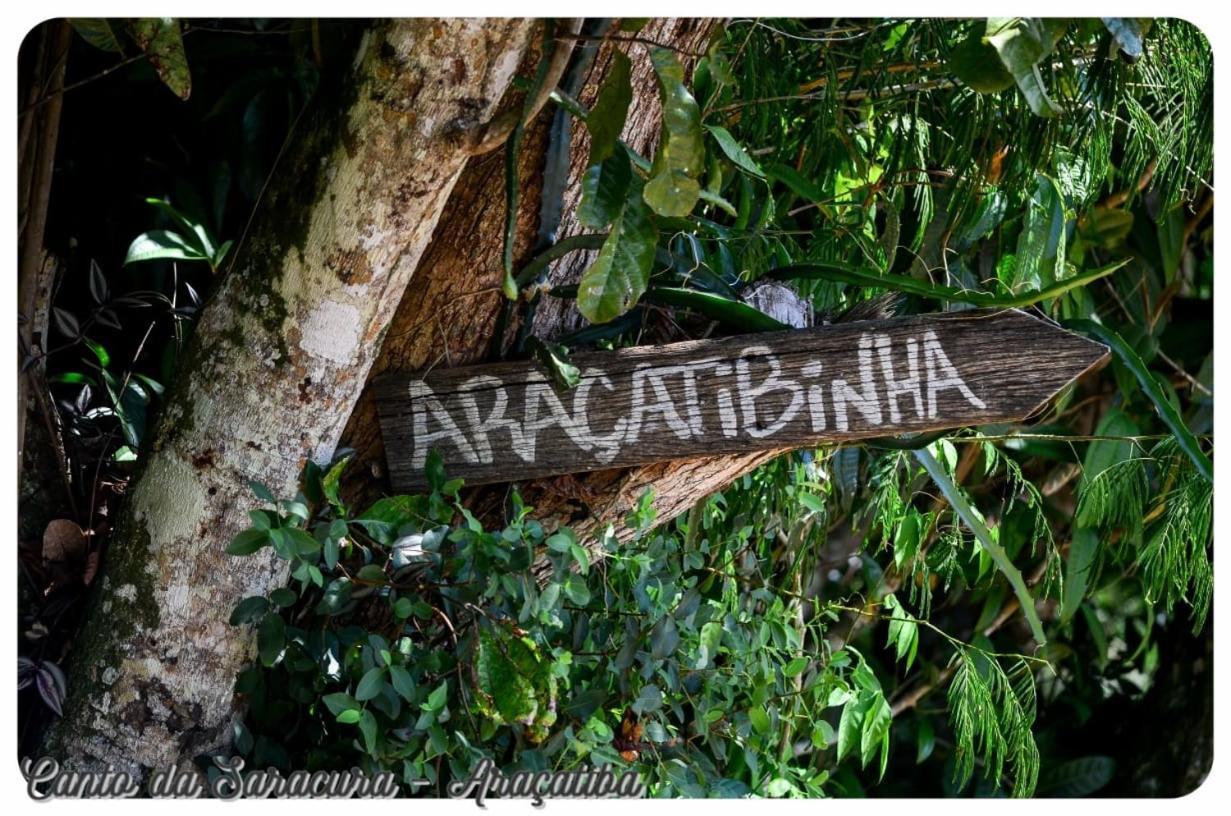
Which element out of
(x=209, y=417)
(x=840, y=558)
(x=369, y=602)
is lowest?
(x=840, y=558)

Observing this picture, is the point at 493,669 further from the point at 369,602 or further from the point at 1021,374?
the point at 1021,374

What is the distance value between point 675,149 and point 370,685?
434 millimetres

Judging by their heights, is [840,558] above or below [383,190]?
below

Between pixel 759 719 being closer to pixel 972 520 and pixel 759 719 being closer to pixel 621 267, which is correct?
pixel 972 520

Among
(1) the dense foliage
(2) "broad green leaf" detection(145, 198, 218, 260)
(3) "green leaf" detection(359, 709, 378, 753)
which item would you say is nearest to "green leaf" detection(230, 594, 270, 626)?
(1) the dense foliage

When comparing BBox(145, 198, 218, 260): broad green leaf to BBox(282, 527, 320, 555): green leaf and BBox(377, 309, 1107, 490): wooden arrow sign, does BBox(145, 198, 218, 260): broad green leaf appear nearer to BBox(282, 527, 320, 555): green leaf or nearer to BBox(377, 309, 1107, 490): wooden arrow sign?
BBox(377, 309, 1107, 490): wooden arrow sign

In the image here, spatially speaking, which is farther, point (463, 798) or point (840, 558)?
point (840, 558)

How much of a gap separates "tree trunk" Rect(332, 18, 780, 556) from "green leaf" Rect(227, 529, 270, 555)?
0.16 metres

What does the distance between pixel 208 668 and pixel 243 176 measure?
674mm

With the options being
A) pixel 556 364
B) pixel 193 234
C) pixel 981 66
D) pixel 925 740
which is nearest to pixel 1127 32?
pixel 981 66

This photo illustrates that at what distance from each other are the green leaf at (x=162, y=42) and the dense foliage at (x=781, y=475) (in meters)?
0.28

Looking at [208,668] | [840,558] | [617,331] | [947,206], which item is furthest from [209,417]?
[840,558]

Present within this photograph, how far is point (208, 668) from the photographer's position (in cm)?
93

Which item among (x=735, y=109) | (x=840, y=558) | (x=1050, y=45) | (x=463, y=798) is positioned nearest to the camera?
(x=1050, y=45)
